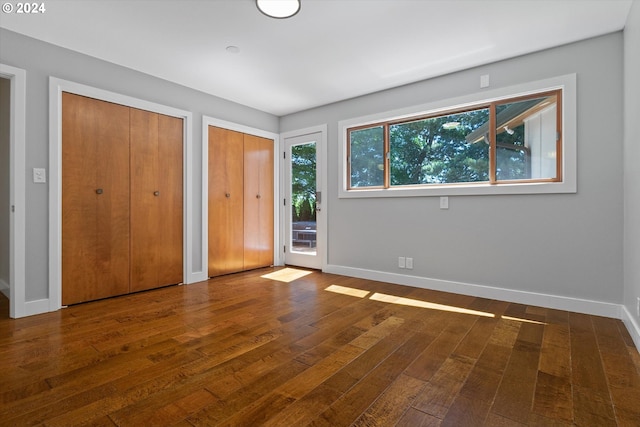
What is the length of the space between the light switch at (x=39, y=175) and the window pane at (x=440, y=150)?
3.51 meters

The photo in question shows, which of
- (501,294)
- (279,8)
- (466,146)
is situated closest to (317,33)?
(279,8)

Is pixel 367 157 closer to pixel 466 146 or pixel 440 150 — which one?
pixel 440 150

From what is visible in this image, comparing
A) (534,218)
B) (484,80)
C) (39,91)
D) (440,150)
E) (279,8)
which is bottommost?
(534,218)

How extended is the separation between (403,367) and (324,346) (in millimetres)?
525

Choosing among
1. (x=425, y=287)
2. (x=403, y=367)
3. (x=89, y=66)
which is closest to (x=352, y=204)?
(x=425, y=287)

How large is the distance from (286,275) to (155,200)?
1.86m

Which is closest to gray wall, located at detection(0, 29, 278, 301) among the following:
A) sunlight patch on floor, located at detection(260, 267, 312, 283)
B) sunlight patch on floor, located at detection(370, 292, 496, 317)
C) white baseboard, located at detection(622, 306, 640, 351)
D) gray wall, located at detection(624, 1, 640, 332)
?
sunlight patch on floor, located at detection(260, 267, 312, 283)

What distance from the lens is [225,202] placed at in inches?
170

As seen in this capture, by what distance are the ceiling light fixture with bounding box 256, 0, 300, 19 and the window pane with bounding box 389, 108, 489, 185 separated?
6.62 feet

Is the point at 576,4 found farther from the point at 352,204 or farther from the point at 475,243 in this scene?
the point at 352,204

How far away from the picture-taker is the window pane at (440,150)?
336 cm

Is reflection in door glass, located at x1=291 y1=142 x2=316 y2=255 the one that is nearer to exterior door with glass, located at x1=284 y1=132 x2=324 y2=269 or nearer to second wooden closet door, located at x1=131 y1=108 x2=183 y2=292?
exterior door with glass, located at x1=284 y1=132 x2=324 y2=269

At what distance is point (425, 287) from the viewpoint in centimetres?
362

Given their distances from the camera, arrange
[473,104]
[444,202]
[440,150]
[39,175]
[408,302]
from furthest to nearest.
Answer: [440,150] → [444,202] → [473,104] → [408,302] → [39,175]
